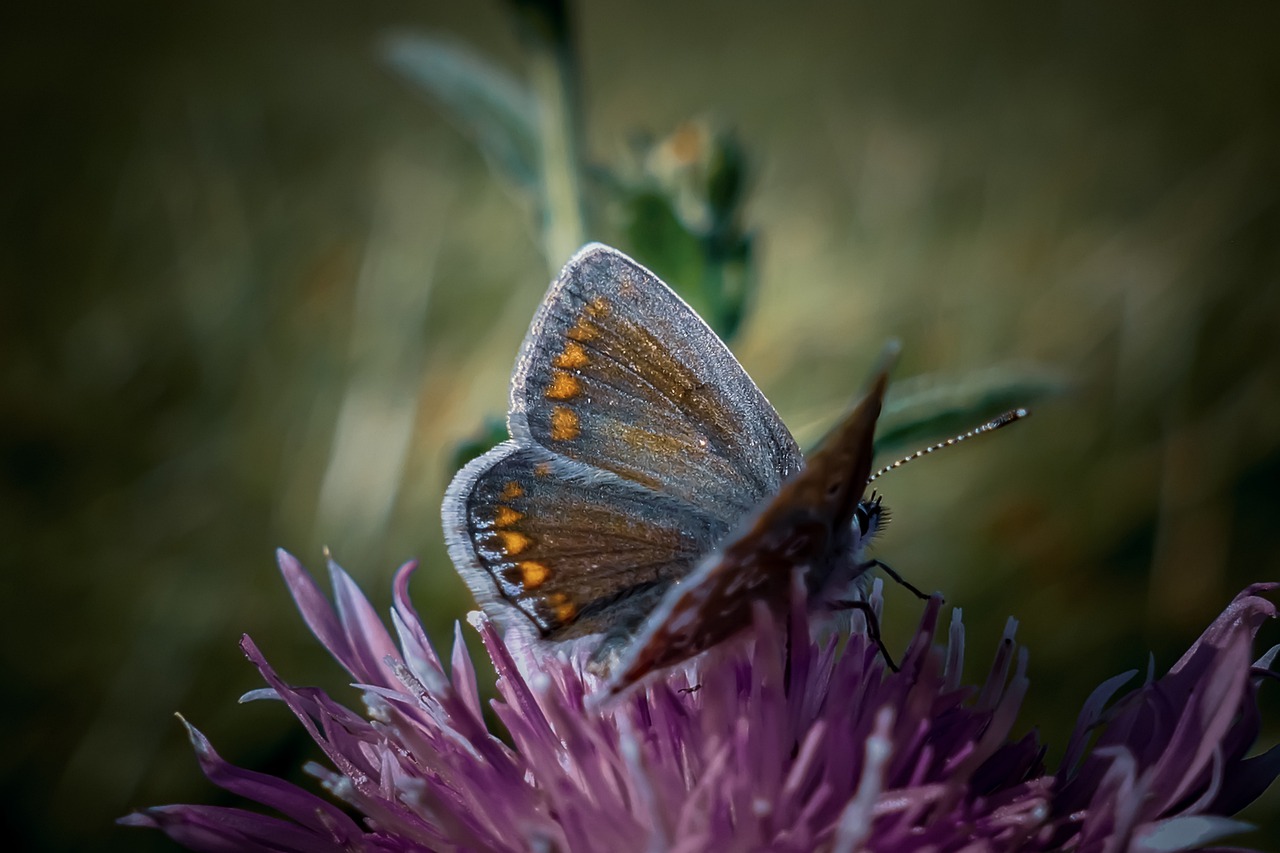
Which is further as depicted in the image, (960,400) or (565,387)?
(960,400)

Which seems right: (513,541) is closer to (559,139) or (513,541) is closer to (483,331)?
(559,139)

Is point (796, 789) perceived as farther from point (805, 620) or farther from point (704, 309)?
point (704, 309)

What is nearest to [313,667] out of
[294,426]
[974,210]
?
[294,426]

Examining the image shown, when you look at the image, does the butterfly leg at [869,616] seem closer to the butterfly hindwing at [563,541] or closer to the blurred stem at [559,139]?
the butterfly hindwing at [563,541]

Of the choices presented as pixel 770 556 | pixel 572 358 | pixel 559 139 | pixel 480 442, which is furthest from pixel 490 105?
pixel 770 556

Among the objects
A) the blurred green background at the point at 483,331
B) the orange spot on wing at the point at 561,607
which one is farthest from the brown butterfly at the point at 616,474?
the blurred green background at the point at 483,331

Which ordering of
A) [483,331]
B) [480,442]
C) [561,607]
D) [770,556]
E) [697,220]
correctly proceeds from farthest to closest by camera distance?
[483,331] → [697,220] → [480,442] → [561,607] → [770,556]

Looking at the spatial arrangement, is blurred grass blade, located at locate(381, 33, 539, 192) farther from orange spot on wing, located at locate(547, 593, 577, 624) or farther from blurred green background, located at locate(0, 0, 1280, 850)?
orange spot on wing, located at locate(547, 593, 577, 624)
